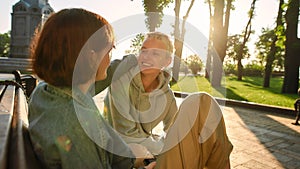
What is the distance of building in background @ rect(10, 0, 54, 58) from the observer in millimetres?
24609

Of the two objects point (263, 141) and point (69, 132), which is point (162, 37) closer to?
point (69, 132)

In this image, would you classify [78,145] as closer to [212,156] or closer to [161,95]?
[212,156]

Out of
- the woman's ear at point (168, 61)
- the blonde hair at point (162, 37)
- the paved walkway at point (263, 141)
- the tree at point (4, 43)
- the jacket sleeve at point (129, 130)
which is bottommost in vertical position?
the paved walkway at point (263, 141)

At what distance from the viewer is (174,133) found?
159 centimetres

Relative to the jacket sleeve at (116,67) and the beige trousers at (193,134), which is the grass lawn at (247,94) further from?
the beige trousers at (193,134)

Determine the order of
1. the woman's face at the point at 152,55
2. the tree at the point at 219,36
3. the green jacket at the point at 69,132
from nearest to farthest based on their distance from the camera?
the green jacket at the point at 69,132, the woman's face at the point at 152,55, the tree at the point at 219,36

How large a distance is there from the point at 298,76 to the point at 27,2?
78.1 ft

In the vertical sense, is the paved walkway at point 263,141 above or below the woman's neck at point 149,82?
below

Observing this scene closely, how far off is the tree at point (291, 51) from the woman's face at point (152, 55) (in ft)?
43.1

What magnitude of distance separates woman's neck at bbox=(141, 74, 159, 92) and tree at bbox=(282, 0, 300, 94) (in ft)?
43.2

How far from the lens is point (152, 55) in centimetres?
221

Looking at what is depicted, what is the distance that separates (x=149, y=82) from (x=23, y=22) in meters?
26.5

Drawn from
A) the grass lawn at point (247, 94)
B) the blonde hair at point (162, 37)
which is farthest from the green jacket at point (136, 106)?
the grass lawn at point (247, 94)

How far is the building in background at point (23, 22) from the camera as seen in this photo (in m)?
24.6
